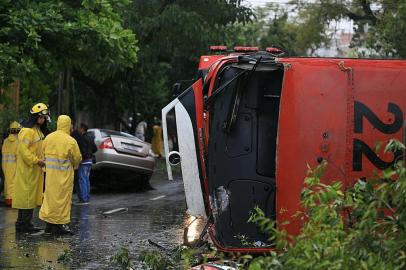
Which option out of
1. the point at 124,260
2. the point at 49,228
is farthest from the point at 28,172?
the point at 124,260

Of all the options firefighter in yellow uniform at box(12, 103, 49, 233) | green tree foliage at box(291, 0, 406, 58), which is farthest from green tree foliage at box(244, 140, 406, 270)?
green tree foliage at box(291, 0, 406, 58)

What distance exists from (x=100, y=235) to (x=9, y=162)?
4807 millimetres

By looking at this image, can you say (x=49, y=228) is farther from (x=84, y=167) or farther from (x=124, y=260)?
(x=84, y=167)

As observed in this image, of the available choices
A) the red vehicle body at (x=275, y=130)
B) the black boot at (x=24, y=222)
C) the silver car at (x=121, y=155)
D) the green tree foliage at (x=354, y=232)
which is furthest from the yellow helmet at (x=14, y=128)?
the green tree foliage at (x=354, y=232)

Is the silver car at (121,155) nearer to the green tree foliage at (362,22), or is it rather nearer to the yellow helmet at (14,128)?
the yellow helmet at (14,128)

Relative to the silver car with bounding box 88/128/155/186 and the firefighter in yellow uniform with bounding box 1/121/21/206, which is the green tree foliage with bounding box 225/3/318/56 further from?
the firefighter in yellow uniform with bounding box 1/121/21/206

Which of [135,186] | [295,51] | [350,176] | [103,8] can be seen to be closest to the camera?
[350,176]

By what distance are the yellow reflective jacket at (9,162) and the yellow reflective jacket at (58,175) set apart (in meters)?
4.11

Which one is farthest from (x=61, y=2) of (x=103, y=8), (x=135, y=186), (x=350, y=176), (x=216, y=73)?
(x=350, y=176)

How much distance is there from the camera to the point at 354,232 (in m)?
4.09

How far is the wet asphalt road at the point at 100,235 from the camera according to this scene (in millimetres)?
8914

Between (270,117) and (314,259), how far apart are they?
3.72 metres

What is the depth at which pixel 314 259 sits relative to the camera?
389 cm

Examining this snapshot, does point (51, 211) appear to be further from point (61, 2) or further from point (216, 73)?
point (61, 2)
